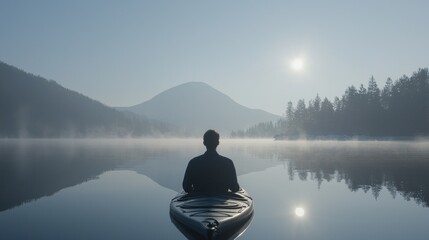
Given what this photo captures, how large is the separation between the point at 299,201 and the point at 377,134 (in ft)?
316

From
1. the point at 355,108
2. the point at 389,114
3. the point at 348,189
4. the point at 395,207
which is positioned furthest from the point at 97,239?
the point at 355,108

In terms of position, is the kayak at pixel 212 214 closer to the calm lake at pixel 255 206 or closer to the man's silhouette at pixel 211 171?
the man's silhouette at pixel 211 171

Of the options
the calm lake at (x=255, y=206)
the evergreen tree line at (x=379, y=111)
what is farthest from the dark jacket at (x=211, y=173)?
the evergreen tree line at (x=379, y=111)

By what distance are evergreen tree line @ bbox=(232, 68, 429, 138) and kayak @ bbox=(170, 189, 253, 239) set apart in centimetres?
9376

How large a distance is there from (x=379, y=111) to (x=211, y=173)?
326ft

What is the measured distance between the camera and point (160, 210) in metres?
13.5

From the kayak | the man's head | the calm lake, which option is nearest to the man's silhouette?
the man's head

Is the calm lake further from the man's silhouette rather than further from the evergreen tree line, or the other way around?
the evergreen tree line

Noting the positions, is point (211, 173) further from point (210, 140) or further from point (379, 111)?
point (379, 111)

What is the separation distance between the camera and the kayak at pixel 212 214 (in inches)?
321

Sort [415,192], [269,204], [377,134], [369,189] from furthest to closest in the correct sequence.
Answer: [377,134]
[369,189]
[415,192]
[269,204]

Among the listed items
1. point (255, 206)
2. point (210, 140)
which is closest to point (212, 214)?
point (210, 140)

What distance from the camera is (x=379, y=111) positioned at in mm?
98375

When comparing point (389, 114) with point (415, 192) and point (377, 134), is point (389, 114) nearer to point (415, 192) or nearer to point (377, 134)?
point (377, 134)
